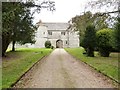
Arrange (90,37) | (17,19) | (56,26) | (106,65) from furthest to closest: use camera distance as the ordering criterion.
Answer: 1. (56,26)
2. (90,37)
3. (17,19)
4. (106,65)

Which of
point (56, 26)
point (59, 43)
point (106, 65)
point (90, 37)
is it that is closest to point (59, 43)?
point (59, 43)

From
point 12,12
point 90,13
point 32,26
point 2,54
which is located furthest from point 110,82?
point 2,54

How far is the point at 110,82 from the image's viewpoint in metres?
11.8

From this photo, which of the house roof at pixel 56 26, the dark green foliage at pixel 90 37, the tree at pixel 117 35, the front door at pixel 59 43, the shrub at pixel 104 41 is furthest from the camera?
the house roof at pixel 56 26

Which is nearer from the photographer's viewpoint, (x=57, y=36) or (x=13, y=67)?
(x=13, y=67)

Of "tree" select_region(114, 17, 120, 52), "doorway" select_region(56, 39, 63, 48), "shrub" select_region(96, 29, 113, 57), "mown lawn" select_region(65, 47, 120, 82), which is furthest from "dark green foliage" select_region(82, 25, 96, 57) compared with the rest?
"doorway" select_region(56, 39, 63, 48)

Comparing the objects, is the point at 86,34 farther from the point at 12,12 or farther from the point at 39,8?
the point at 12,12

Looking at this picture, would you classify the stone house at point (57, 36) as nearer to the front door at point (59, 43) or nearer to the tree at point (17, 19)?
the front door at point (59, 43)

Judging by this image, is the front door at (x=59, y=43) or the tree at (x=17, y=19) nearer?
the tree at (x=17, y=19)

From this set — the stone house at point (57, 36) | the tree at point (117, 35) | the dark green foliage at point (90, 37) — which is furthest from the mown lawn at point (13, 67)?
the stone house at point (57, 36)

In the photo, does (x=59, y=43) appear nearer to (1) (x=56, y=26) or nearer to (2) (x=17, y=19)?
(1) (x=56, y=26)

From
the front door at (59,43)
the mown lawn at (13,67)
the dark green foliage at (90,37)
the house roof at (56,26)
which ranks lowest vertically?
the mown lawn at (13,67)

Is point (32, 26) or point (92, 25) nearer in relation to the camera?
point (92, 25)

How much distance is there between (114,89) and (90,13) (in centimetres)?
1654
